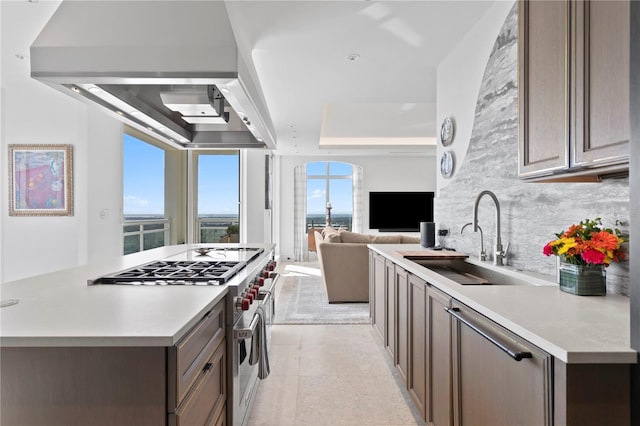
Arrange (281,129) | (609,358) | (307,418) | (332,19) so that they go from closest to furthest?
1. (609,358)
2. (307,418)
3. (332,19)
4. (281,129)

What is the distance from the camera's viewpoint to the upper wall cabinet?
1.02m

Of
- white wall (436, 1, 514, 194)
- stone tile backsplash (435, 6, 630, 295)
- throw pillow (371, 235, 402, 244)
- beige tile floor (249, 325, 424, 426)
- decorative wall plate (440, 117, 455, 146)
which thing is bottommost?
beige tile floor (249, 325, 424, 426)

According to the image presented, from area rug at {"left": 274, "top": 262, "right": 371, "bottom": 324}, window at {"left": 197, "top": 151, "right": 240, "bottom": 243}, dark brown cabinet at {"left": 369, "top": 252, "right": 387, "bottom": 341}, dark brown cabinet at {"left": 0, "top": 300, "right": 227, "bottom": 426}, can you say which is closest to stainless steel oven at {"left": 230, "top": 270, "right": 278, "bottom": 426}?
dark brown cabinet at {"left": 0, "top": 300, "right": 227, "bottom": 426}

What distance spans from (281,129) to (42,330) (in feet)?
16.8

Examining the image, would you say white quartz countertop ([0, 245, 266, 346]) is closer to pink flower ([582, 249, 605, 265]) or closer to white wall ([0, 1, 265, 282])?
pink flower ([582, 249, 605, 265])

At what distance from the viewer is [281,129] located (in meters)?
5.75

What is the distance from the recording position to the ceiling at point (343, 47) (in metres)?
2.25

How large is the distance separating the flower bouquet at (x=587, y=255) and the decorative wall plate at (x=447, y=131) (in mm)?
1726

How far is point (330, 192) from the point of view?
8906mm

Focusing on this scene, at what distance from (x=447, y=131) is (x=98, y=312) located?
2.83 m

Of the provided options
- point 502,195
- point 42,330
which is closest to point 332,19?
point 502,195

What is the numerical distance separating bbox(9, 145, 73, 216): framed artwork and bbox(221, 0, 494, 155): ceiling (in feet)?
8.13

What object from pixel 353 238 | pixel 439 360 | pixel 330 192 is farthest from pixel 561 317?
pixel 330 192

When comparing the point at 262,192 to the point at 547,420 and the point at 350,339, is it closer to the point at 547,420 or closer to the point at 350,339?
the point at 350,339
